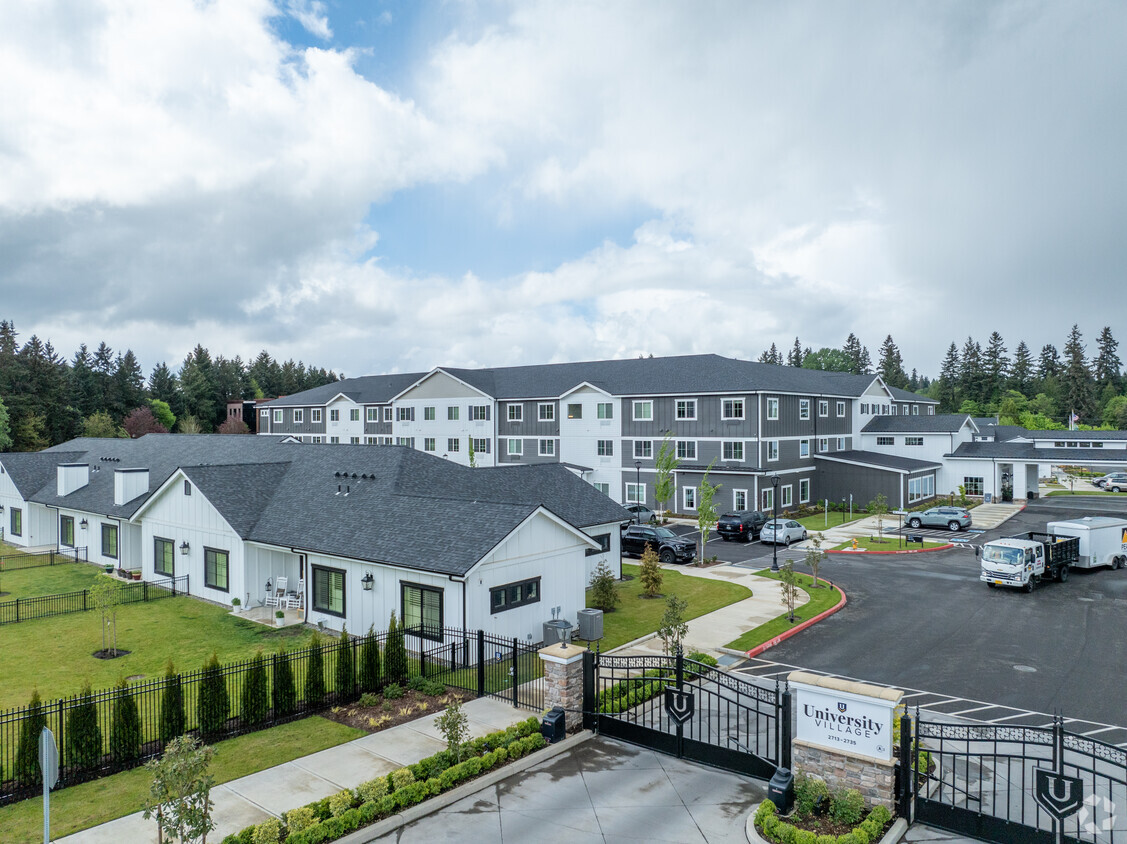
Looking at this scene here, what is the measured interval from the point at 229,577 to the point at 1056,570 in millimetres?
35540

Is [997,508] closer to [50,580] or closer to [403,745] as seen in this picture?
[403,745]

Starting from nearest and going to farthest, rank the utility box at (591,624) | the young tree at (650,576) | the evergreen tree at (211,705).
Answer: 1. the evergreen tree at (211,705)
2. the utility box at (591,624)
3. the young tree at (650,576)

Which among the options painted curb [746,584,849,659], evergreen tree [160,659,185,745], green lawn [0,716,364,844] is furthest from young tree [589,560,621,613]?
evergreen tree [160,659,185,745]

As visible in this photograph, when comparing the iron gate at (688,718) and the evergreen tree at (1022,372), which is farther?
the evergreen tree at (1022,372)

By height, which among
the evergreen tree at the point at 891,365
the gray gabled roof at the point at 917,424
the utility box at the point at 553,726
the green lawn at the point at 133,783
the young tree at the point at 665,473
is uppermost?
the evergreen tree at the point at 891,365

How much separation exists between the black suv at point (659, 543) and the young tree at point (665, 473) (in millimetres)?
9218

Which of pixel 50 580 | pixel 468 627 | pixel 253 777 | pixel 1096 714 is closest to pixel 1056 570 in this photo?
pixel 1096 714

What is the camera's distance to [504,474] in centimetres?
3278

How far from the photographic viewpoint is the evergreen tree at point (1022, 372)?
12388 centimetres

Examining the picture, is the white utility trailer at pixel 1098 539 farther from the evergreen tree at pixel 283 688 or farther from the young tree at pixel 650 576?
the evergreen tree at pixel 283 688

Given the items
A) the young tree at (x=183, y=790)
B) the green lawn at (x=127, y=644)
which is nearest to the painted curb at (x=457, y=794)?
the young tree at (x=183, y=790)

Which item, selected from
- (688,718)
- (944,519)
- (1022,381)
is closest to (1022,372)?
(1022,381)

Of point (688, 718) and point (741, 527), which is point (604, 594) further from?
point (741, 527)

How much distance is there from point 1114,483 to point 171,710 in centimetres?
8762
